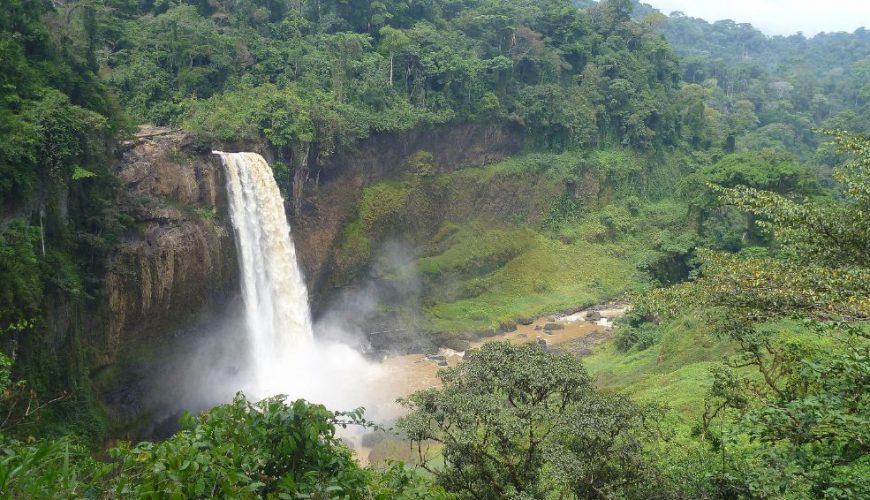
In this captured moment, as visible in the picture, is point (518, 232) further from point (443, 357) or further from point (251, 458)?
point (251, 458)

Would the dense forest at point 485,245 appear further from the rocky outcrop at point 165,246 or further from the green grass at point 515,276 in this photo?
the rocky outcrop at point 165,246

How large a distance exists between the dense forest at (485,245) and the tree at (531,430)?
6 centimetres

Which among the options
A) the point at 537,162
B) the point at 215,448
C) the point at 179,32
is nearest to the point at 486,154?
the point at 537,162

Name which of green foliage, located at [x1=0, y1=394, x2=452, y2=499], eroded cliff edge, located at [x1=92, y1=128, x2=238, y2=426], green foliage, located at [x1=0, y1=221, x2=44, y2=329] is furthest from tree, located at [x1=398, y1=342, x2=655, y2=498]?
eroded cliff edge, located at [x1=92, y1=128, x2=238, y2=426]

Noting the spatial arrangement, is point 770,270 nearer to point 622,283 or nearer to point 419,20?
point 622,283

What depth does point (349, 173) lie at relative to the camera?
3225cm

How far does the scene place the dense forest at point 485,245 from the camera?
6.15m

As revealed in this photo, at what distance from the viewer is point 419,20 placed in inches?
1644

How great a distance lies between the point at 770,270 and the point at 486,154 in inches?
1232

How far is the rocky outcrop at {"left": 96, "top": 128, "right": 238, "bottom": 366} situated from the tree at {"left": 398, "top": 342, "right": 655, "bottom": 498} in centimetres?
1304

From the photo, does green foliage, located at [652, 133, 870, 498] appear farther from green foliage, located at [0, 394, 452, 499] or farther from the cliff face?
the cliff face

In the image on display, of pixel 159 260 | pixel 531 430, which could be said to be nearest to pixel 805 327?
pixel 531 430

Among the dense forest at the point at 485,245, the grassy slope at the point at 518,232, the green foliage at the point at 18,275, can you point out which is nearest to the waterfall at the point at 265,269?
the dense forest at the point at 485,245

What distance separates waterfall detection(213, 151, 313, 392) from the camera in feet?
80.6
